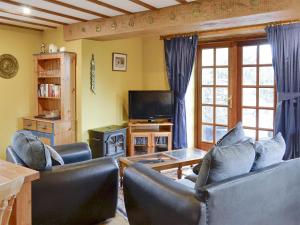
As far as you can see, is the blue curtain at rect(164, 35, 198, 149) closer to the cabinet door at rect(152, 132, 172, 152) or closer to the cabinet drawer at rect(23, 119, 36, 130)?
the cabinet door at rect(152, 132, 172, 152)

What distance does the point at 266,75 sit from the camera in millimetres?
4727

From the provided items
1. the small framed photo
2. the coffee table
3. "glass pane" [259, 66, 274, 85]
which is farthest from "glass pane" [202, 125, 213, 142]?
the small framed photo

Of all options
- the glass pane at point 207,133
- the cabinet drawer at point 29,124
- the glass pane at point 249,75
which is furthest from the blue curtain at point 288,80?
the cabinet drawer at point 29,124

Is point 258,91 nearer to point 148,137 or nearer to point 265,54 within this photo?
point 265,54

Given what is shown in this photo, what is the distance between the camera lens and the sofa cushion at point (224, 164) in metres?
2.12

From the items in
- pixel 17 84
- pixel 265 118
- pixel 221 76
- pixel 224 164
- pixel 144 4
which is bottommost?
pixel 224 164

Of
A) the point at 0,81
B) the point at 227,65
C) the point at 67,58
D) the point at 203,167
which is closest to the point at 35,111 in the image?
the point at 0,81

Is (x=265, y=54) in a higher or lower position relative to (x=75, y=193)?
higher

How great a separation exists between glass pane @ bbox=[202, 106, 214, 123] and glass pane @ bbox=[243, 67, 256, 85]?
2.50ft

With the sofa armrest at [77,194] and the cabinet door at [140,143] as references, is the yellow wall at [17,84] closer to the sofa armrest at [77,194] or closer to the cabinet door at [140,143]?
the cabinet door at [140,143]

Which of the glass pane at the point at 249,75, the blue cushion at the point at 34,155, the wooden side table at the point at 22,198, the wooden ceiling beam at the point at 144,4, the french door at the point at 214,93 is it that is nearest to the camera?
the wooden side table at the point at 22,198

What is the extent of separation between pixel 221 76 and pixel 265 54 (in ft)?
2.61

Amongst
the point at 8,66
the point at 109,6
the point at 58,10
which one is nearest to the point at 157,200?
the point at 109,6

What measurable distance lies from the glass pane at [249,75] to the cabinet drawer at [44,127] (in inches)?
122
